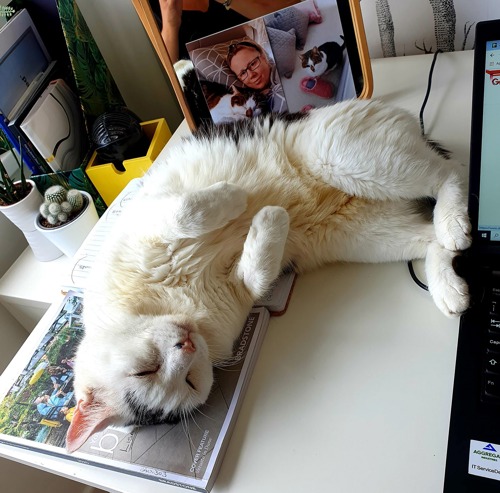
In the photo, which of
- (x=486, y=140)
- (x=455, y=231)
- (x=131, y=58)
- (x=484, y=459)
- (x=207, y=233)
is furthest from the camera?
(x=131, y=58)

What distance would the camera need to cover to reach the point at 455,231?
2.59 feet

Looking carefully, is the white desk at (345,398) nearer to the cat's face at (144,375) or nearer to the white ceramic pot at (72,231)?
the cat's face at (144,375)

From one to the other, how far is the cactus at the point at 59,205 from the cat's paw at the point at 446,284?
3.20ft

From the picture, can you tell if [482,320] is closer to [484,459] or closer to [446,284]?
[446,284]

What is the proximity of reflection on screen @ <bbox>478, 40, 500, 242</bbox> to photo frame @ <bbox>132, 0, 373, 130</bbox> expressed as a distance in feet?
1.57

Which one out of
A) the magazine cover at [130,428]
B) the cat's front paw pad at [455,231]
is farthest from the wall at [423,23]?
the magazine cover at [130,428]

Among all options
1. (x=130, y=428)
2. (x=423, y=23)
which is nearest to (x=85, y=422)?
(x=130, y=428)

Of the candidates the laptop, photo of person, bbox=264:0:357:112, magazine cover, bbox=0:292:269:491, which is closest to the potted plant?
magazine cover, bbox=0:292:269:491

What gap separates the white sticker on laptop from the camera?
56cm

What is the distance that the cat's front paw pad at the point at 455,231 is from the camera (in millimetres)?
786

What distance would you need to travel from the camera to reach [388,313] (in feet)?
2.67

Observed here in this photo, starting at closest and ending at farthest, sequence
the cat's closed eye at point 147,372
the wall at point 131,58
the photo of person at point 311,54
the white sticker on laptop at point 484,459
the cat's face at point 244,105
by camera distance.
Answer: the white sticker on laptop at point 484,459, the cat's closed eye at point 147,372, the photo of person at point 311,54, the cat's face at point 244,105, the wall at point 131,58

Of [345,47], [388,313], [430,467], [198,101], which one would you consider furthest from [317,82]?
[430,467]

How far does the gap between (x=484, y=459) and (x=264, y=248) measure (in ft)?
1.63
